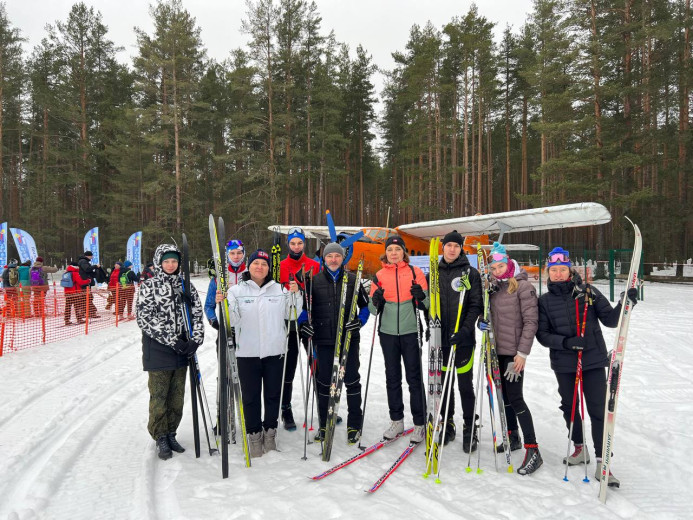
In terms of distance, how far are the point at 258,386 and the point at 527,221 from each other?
1068 centimetres

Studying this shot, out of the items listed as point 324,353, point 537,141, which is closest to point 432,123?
point 537,141

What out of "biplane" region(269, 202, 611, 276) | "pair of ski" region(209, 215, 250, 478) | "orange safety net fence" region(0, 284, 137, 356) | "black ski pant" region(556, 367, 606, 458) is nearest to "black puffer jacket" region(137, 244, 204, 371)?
"pair of ski" region(209, 215, 250, 478)

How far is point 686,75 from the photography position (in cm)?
1680

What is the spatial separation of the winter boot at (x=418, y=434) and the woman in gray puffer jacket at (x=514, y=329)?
741 mm

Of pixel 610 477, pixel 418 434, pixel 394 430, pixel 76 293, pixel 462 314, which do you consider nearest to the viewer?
pixel 610 477

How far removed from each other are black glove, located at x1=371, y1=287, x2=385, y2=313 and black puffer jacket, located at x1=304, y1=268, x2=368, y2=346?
0.64 ft

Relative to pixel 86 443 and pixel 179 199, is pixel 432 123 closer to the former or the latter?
pixel 179 199


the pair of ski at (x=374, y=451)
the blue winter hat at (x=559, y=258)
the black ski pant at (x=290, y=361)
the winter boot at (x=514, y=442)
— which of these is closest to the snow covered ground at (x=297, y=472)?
the pair of ski at (x=374, y=451)

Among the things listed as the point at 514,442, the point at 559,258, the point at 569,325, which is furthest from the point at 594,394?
the point at 559,258

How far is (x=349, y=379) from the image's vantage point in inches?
134

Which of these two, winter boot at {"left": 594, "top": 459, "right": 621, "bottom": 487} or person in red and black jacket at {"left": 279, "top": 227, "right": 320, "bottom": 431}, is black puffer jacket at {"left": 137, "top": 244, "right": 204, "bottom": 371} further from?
winter boot at {"left": 594, "top": 459, "right": 621, "bottom": 487}

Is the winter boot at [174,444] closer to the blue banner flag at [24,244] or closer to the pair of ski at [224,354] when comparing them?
the pair of ski at [224,354]

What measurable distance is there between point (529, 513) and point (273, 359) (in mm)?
2149

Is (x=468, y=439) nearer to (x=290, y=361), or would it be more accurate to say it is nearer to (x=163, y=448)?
(x=290, y=361)
